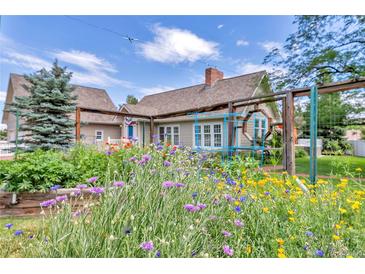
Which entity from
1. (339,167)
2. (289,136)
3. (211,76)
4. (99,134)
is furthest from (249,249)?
(99,134)

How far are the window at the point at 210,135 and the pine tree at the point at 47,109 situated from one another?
534cm

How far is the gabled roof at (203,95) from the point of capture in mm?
9422

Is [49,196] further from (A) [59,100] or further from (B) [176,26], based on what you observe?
(A) [59,100]

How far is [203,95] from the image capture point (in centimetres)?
1092

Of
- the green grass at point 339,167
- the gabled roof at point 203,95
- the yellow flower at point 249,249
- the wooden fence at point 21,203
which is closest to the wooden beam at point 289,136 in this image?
the green grass at point 339,167

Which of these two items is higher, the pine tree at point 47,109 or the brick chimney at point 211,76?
the brick chimney at point 211,76

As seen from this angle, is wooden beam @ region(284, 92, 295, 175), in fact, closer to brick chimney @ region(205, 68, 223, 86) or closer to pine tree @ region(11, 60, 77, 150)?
pine tree @ region(11, 60, 77, 150)

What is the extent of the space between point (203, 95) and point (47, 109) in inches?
277

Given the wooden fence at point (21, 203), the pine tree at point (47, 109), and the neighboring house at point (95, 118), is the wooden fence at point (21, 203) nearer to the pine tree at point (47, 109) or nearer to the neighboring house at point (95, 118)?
the pine tree at point (47, 109)

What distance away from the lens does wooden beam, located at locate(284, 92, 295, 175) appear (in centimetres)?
323
